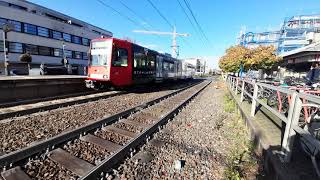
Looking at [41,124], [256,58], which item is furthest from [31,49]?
[41,124]

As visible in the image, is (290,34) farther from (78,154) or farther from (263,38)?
(78,154)

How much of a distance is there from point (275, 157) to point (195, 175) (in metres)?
1.39

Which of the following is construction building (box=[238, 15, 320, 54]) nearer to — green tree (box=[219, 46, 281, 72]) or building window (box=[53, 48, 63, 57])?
green tree (box=[219, 46, 281, 72])

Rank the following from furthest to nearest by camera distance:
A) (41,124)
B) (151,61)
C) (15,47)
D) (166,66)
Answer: (15,47), (166,66), (151,61), (41,124)

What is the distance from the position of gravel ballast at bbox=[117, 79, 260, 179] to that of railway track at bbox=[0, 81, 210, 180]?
9.9 inches

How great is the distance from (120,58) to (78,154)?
9.47 metres

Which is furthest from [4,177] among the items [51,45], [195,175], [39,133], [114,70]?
[51,45]

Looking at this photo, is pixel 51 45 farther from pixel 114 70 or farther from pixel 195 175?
pixel 195 175

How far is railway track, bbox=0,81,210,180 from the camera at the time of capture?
3625 millimetres

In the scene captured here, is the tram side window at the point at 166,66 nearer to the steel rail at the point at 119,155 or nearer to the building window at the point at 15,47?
the steel rail at the point at 119,155

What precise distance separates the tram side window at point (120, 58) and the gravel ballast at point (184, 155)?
6.81 meters

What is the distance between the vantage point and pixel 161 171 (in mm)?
4090

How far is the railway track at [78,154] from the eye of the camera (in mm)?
3625

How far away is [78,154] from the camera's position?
14.4 ft
